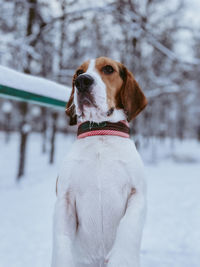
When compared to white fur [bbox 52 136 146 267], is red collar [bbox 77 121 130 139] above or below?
above

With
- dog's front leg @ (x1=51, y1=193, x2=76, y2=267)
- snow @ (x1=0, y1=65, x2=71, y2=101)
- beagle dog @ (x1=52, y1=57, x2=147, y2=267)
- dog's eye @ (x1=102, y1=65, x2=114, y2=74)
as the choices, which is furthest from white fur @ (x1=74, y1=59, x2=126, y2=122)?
dog's front leg @ (x1=51, y1=193, x2=76, y2=267)

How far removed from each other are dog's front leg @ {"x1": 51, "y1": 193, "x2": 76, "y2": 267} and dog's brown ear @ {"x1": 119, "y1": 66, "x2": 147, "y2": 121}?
76 centimetres

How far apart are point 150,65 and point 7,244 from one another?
25.2 feet

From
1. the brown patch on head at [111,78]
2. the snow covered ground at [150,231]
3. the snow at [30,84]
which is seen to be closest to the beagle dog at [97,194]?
the brown patch on head at [111,78]

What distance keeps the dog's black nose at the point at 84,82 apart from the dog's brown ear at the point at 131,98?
0.33 metres

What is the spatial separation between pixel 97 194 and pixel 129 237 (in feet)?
1.00

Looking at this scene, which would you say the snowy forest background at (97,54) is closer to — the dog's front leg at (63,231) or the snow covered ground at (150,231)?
the snow covered ground at (150,231)

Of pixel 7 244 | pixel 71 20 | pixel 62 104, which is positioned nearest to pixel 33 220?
pixel 7 244

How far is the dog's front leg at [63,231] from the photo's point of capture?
52.4 inches

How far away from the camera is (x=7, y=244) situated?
2.52m

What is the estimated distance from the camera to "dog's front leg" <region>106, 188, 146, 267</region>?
131 centimetres

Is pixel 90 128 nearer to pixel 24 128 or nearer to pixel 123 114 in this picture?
pixel 123 114

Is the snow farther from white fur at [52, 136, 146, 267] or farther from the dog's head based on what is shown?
white fur at [52, 136, 146, 267]

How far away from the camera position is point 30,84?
5.94 ft
